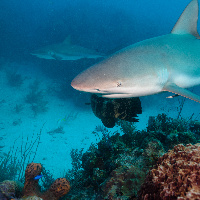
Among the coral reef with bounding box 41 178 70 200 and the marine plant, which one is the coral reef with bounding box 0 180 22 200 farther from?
the marine plant

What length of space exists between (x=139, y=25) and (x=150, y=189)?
1627 inches

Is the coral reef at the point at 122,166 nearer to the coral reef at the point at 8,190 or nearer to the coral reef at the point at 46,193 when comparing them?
the coral reef at the point at 46,193

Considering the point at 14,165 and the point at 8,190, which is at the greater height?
the point at 8,190

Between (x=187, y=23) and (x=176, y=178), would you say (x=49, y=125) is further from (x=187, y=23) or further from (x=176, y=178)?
(x=176, y=178)

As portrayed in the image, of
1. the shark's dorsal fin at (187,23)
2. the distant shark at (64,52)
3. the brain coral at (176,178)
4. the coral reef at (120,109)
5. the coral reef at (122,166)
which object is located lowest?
the coral reef at (122,166)

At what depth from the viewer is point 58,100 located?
17516mm

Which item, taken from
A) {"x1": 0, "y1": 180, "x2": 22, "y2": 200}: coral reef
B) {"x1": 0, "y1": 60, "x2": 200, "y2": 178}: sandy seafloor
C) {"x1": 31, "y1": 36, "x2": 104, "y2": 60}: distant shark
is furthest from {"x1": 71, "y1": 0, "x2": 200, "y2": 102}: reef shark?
{"x1": 31, "y1": 36, "x2": 104, "y2": 60}: distant shark

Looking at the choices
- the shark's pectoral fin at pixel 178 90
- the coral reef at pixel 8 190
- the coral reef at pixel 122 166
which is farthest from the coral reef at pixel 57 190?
the shark's pectoral fin at pixel 178 90

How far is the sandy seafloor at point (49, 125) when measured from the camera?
9500mm

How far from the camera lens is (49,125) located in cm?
1293

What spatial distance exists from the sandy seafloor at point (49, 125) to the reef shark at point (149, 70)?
5.83 metres

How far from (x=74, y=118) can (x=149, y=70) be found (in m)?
12.8

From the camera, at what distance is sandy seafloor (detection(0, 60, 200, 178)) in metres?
9.50

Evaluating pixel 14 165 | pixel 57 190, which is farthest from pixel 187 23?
pixel 14 165
